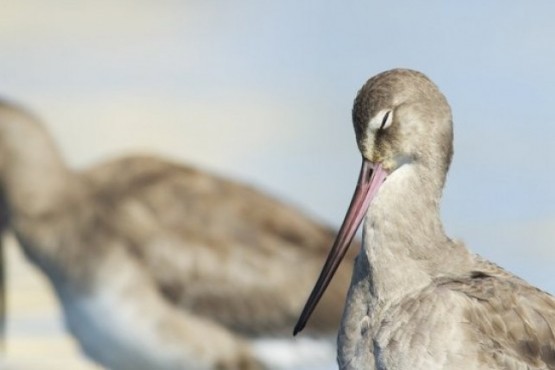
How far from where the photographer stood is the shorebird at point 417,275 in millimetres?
5086

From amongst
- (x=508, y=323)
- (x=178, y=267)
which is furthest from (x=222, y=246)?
(x=508, y=323)

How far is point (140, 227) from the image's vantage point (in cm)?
888

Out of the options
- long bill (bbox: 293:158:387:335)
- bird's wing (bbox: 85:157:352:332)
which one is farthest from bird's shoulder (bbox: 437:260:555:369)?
bird's wing (bbox: 85:157:352:332)

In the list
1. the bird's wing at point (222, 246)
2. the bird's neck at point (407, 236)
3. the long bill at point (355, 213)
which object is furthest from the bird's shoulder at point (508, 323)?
the bird's wing at point (222, 246)

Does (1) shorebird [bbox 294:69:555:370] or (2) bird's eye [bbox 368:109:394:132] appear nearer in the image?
(1) shorebird [bbox 294:69:555:370]

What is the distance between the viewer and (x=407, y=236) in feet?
17.7

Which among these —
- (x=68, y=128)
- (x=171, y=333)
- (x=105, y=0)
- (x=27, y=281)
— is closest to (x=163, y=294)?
(x=171, y=333)

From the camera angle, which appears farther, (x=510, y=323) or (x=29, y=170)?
(x=29, y=170)

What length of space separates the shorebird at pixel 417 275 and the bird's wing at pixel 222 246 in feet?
10.5

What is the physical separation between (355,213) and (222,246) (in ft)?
11.3

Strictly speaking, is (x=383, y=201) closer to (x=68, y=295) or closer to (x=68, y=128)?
(x=68, y=295)

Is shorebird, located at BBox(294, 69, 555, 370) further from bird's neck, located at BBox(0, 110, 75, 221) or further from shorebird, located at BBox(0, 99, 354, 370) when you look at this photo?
bird's neck, located at BBox(0, 110, 75, 221)

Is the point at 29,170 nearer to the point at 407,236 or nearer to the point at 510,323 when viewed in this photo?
the point at 407,236

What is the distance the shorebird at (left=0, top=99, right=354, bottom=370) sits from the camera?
8.63 meters
